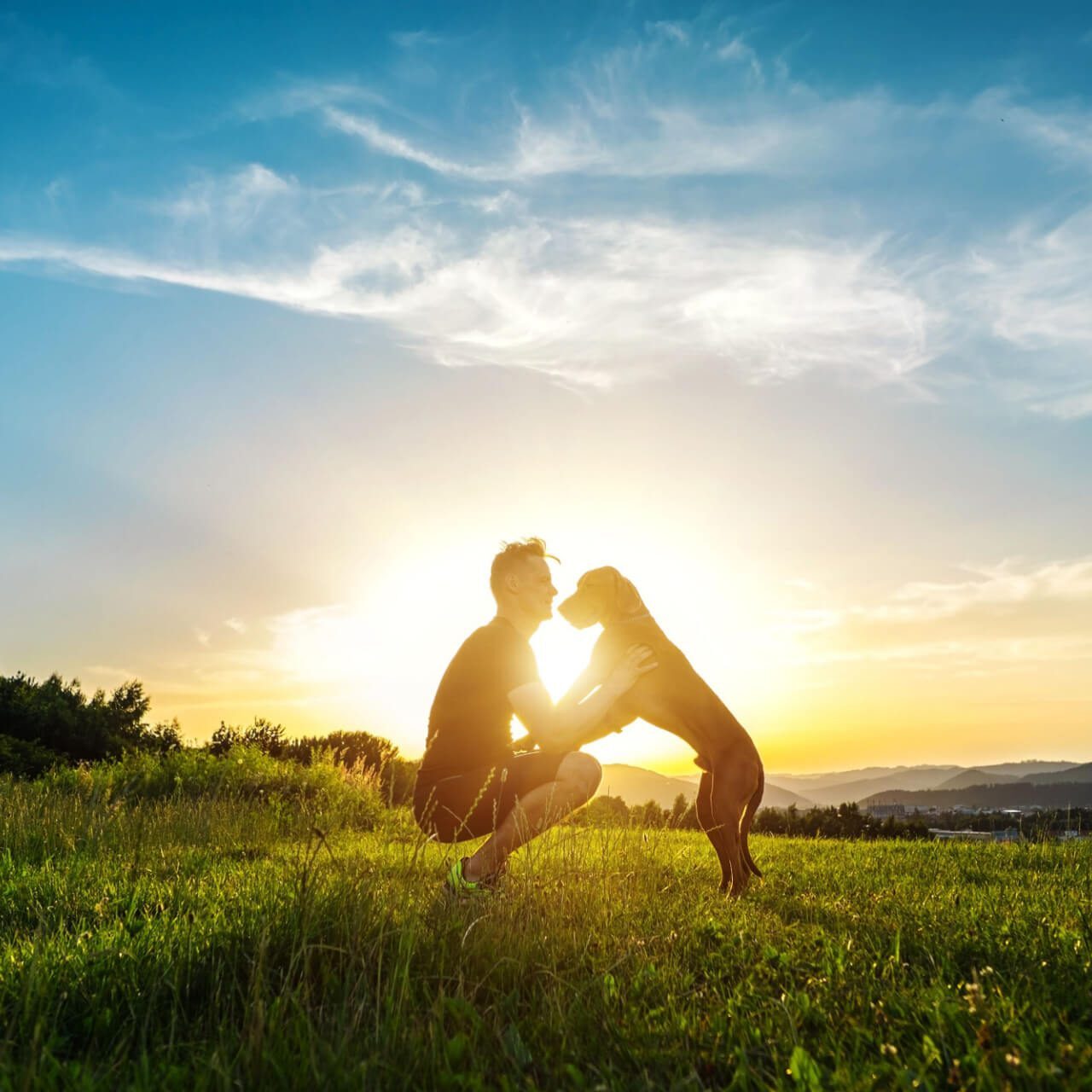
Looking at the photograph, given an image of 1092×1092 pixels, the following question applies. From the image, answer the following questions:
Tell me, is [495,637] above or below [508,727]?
above

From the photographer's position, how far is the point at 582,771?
4918 mm

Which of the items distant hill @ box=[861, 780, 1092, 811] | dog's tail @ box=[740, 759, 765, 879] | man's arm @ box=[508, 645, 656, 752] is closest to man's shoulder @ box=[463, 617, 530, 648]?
man's arm @ box=[508, 645, 656, 752]

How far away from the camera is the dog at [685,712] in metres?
5.00

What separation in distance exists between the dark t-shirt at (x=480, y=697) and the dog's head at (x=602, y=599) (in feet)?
1.54

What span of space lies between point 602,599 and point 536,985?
2729 millimetres

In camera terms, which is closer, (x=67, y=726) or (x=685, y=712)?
(x=685, y=712)

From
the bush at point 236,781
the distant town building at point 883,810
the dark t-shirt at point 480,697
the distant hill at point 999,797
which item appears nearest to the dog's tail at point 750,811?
the dark t-shirt at point 480,697

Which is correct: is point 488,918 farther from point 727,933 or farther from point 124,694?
→ point 124,694

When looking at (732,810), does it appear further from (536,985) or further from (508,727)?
(536,985)

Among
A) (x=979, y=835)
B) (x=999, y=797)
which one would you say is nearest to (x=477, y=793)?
(x=979, y=835)

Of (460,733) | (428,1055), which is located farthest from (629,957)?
(460,733)

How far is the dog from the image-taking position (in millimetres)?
5004

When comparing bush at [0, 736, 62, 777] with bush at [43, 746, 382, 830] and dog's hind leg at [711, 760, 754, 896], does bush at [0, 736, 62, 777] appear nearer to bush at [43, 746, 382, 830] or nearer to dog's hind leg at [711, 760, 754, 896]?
bush at [43, 746, 382, 830]

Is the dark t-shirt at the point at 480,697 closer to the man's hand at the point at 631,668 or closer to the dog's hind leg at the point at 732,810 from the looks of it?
the man's hand at the point at 631,668
